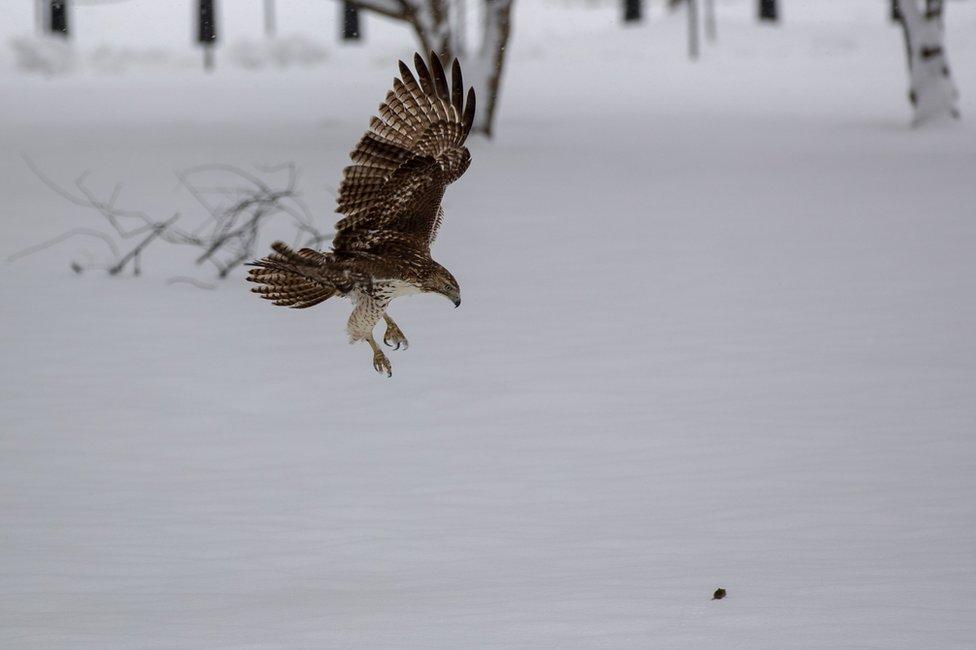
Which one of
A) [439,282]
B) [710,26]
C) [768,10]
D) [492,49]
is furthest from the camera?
[768,10]

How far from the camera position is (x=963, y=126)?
72.6ft

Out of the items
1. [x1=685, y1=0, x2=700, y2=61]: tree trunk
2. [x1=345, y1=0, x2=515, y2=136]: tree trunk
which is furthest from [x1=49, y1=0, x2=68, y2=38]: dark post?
[x1=345, y1=0, x2=515, y2=136]: tree trunk

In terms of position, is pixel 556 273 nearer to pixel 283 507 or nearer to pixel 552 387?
pixel 552 387

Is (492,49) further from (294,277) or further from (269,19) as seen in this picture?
(269,19)

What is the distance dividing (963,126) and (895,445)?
14.0 m

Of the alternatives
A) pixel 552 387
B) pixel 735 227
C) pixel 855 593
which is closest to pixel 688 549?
pixel 855 593

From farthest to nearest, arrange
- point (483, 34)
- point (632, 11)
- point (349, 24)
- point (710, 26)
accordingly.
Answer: point (349, 24), point (632, 11), point (710, 26), point (483, 34)

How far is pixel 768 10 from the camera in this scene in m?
37.1

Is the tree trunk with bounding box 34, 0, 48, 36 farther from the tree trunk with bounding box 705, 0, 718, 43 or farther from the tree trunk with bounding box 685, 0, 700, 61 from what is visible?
the tree trunk with bounding box 705, 0, 718, 43

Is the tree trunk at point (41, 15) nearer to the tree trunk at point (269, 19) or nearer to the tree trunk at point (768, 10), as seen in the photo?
the tree trunk at point (269, 19)

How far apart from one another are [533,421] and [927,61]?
44.5ft

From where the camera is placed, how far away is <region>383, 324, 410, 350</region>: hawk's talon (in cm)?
383

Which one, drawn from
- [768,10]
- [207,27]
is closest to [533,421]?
[207,27]

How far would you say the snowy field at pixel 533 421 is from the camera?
6730 millimetres
